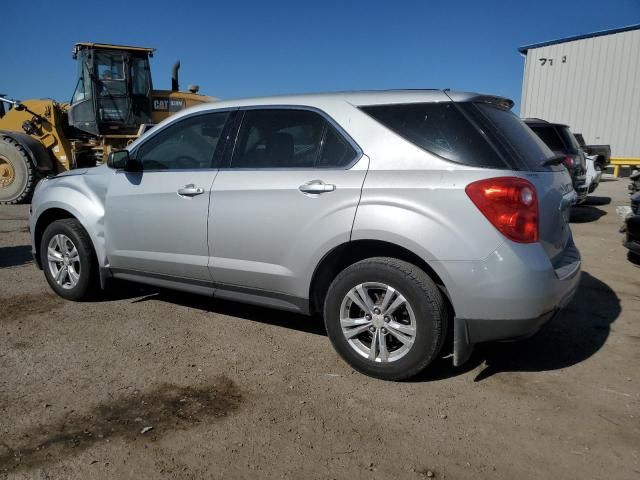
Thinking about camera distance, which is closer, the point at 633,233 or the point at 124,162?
the point at 124,162

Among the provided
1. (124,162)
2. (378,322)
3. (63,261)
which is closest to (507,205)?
(378,322)

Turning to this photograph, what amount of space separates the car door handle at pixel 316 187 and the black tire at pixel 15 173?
1019 centimetres

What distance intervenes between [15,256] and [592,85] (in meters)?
20.7

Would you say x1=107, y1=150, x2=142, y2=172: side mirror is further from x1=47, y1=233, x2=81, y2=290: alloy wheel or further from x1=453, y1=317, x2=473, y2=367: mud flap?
x1=453, y1=317, x2=473, y2=367: mud flap

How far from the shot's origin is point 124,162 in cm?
426

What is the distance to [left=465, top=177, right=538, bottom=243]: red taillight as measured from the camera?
286 cm

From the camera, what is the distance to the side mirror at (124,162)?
426 centimetres

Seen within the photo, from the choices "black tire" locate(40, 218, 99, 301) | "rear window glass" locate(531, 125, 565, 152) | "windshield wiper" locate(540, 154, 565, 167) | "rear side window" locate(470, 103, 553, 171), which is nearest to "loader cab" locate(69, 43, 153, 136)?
"black tire" locate(40, 218, 99, 301)

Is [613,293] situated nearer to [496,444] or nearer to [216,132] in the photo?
[496,444]

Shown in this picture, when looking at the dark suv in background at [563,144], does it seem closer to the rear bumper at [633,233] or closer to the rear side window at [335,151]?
the rear bumper at [633,233]

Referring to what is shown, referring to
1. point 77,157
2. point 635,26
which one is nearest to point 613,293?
point 77,157

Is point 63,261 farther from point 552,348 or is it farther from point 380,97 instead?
point 552,348

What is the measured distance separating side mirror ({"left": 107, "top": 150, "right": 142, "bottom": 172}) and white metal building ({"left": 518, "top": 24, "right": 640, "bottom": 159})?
807 inches

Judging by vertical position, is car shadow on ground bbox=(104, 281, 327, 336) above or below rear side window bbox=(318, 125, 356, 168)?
below
